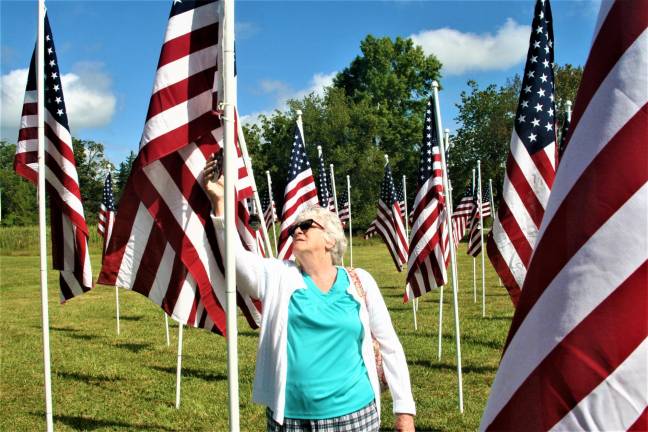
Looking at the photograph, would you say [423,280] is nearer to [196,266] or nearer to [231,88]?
[196,266]

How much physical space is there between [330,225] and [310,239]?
18 cm

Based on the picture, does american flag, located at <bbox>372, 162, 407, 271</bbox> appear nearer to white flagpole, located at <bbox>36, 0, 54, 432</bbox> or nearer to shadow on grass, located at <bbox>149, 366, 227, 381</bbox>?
shadow on grass, located at <bbox>149, 366, 227, 381</bbox>

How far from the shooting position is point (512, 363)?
2.06 metres

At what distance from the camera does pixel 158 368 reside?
1097 centimetres

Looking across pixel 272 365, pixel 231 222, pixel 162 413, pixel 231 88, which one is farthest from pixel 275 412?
pixel 162 413

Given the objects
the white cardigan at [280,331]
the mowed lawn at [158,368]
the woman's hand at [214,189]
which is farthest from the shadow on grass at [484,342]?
the woman's hand at [214,189]

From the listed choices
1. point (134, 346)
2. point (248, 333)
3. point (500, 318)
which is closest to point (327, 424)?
point (134, 346)

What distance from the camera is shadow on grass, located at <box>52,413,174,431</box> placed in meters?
7.60

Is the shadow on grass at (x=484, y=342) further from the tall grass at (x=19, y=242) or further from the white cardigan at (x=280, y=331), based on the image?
the tall grass at (x=19, y=242)

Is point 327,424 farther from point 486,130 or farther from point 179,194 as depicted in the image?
point 486,130

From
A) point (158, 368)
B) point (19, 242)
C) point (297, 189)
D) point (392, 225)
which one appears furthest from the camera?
point (19, 242)

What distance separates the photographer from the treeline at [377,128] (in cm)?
5756

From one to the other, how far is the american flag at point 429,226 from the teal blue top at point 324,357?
5542 millimetres

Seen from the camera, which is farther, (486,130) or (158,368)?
(486,130)
